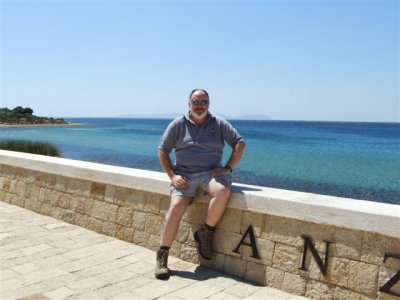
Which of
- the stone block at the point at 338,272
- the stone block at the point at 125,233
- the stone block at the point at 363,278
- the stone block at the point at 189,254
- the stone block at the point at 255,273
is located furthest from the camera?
the stone block at the point at 125,233

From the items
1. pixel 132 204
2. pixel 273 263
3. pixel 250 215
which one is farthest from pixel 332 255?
pixel 132 204

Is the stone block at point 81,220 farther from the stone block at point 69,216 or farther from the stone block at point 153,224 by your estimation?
the stone block at point 153,224

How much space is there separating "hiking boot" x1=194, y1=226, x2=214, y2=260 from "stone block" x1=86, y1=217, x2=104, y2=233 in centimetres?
155

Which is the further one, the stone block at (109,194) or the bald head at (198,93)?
the stone block at (109,194)

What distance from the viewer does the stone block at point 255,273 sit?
11.9ft

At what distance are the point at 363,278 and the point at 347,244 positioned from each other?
0.26 metres

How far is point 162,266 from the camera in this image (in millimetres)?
3740

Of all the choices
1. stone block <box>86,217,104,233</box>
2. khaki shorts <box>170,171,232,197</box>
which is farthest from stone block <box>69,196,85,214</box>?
khaki shorts <box>170,171,232,197</box>

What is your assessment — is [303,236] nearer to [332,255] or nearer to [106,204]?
[332,255]

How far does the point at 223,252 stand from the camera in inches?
154

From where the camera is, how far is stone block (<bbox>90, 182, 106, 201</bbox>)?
4949mm

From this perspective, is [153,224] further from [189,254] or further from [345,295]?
[345,295]

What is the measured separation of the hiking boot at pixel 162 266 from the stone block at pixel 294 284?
1010 mm

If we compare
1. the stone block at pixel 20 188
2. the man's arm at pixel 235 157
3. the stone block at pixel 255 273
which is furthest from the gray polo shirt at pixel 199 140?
the stone block at pixel 20 188
